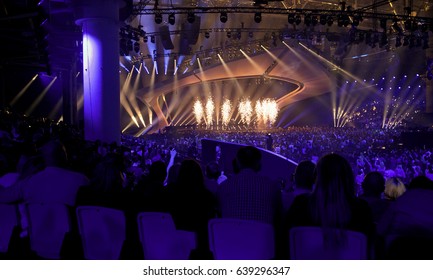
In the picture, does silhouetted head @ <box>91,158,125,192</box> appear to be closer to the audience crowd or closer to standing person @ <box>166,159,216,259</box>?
the audience crowd

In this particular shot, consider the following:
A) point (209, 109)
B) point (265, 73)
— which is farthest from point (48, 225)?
point (209, 109)

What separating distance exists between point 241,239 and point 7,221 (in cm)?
199

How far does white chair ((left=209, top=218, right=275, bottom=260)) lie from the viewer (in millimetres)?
2947

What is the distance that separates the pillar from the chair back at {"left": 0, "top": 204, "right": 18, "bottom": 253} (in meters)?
7.77

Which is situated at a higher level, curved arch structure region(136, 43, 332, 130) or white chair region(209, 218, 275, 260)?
curved arch structure region(136, 43, 332, 130)

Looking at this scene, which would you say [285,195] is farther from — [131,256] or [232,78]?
[232,78]

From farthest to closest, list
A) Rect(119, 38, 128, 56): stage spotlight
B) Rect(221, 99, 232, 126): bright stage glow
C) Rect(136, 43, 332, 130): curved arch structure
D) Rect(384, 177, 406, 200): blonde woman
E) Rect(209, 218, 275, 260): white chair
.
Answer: Rect(221, 99, 232, 126): bright stage glow < Rect(136, 43, 332, 130): curved arch structure < Rect(119, 38, 128, 56): stage spotlight < Rect(384, 177, 406, 200): blonde woman < Rect(209, 218, 275, 260): white chair

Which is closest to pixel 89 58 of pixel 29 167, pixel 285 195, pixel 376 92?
pixel 29 167

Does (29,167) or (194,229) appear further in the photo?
(29,167)

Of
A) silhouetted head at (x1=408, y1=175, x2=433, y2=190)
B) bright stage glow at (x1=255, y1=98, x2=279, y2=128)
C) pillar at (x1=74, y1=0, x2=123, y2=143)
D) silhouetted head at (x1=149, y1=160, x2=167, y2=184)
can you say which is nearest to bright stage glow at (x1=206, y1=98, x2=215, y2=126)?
bright stage glow at (x1=255, y1=98, x2=279, y2=128)

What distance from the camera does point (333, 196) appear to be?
278cm

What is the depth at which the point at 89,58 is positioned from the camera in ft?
37.7

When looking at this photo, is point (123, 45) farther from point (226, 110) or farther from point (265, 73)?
point (226, 110)

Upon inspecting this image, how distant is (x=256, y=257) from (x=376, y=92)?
1321 inches
